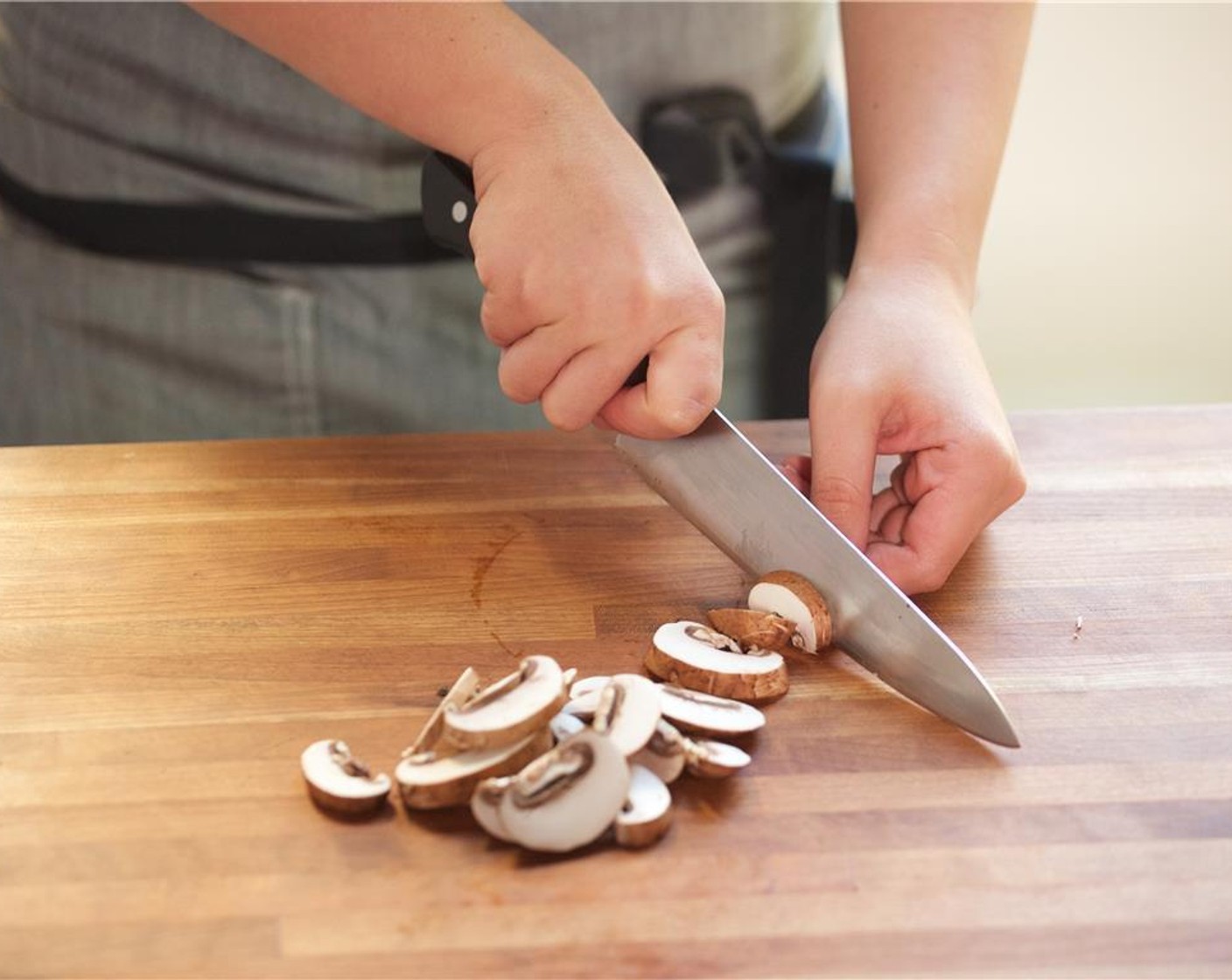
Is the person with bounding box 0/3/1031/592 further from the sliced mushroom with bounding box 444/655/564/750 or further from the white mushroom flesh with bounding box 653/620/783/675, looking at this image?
the sliced mushroom with bounding box 444/655/564/750

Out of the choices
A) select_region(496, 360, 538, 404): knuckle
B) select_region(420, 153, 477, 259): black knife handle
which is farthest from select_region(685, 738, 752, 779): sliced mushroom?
select_region(420, 153, 477, 259): black knife handle

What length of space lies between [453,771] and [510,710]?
0.05m

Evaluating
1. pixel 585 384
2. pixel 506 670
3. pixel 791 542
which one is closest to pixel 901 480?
pixel 791 542

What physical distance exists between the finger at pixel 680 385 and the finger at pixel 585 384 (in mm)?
21

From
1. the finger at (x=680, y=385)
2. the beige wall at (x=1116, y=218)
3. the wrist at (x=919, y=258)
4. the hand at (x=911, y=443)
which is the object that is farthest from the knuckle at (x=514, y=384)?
the beige wall at (x=1116, y=218)

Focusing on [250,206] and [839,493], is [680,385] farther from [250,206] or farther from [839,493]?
[250,206]

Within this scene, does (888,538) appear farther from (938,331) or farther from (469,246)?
(469,246)

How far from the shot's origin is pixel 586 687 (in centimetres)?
102

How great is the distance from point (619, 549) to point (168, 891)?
0.49 metres

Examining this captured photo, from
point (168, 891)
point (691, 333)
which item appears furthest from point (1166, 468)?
point (168, 891)

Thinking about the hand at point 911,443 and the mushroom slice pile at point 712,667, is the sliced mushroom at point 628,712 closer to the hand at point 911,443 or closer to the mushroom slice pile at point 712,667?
the mushroom slice pile at point 712,667

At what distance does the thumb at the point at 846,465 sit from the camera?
119cm

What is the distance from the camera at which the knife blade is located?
1021 mm

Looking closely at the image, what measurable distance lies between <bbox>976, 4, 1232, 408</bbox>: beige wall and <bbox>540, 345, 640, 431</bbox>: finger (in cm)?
155
